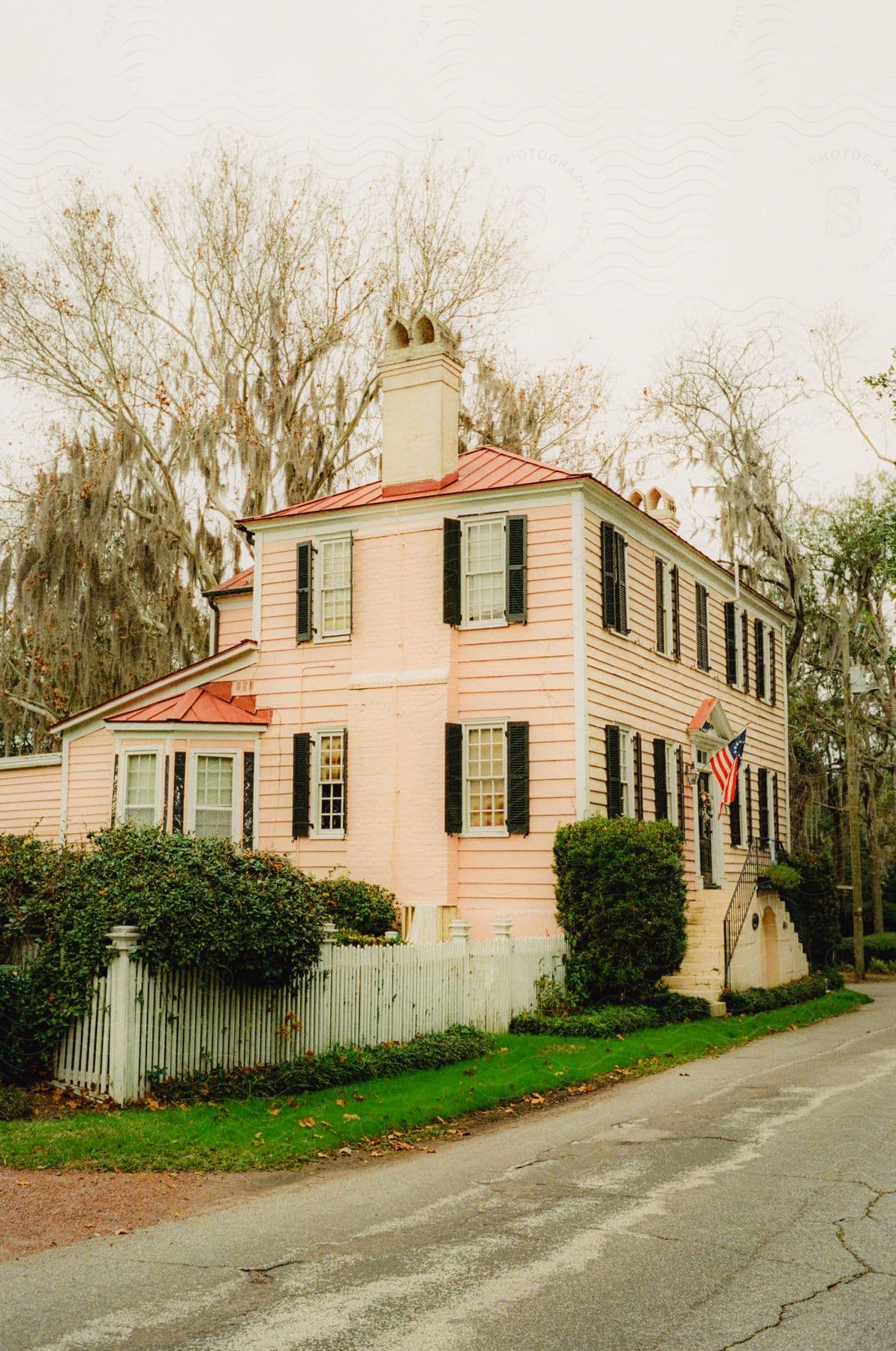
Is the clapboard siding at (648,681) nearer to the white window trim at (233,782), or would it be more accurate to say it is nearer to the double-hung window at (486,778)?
the double-hung window at (486,778)

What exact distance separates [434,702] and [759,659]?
11207 mm

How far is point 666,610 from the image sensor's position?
21.8m

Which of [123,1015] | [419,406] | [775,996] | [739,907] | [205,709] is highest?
[419,406]

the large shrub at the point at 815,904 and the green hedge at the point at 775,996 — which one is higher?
the large shrub at the point at 815,904

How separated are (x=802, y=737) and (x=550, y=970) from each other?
870 inches

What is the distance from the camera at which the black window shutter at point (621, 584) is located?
19.4 m

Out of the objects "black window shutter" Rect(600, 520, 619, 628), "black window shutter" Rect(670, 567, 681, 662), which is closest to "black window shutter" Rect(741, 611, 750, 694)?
"black window shutter" Rect(670, 567, 681, 662)

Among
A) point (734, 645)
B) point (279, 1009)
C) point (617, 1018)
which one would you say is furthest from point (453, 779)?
point (734, 645)

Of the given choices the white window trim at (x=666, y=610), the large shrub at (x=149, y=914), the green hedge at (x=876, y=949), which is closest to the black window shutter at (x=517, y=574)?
the white window trim at (x=666, y=610)

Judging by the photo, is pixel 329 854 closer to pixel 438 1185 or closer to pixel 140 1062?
pixel 140 1062

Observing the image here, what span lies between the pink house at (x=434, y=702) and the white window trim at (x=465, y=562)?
0.12ft

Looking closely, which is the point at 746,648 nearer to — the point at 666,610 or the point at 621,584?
the point at 666,610

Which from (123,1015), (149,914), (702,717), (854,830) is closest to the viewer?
(123,1015)

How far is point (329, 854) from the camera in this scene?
19172mm
